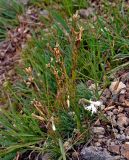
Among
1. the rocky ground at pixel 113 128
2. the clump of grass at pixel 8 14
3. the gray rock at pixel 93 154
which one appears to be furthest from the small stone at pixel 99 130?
the clump of grass at pixel 8 14

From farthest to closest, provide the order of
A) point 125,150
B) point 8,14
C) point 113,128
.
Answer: point 8,14, point 113,128, point 125,150

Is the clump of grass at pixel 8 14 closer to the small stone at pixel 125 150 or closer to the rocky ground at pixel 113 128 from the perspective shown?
the rocky ground at pixel 113 128

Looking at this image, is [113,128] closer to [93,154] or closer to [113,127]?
[113,127]

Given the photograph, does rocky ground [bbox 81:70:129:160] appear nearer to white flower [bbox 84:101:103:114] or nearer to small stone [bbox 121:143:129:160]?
small stone [bbox 121:143:129:160]

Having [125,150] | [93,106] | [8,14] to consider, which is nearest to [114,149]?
[125,150]

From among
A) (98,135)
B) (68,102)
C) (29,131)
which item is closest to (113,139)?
(98,135)
